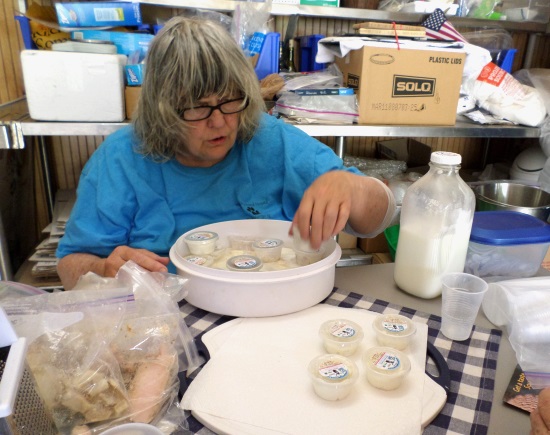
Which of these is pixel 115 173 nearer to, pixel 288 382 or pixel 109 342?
pixel 109 342

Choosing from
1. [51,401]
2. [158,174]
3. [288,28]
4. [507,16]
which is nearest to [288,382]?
[51,401]

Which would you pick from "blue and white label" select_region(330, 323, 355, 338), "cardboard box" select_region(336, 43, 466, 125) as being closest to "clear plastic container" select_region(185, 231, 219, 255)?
"blue and white label" select_region(330, 323, 355, 338)

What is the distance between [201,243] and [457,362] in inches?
21.9

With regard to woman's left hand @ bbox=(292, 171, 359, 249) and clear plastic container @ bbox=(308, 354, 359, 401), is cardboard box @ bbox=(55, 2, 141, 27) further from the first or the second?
clear plastic container @ bbox=(308, 354, 359, 401)

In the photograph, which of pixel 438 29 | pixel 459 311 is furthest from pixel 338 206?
pixel 438 29

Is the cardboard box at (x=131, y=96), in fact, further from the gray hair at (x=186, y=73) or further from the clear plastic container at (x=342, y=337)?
the clear plastic container at (x=342, y=337)

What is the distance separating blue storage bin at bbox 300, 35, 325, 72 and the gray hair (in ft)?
3.72

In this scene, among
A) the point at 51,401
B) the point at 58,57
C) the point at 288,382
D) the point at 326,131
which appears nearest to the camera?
the point at 51,401

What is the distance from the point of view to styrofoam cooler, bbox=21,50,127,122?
1411mm

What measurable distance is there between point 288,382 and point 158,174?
0.67 m

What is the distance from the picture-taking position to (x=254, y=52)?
1.77m

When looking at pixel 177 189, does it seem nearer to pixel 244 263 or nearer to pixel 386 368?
pixel 244 263

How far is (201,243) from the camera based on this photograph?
0.94m

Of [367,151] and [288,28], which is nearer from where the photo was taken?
[288,28]
